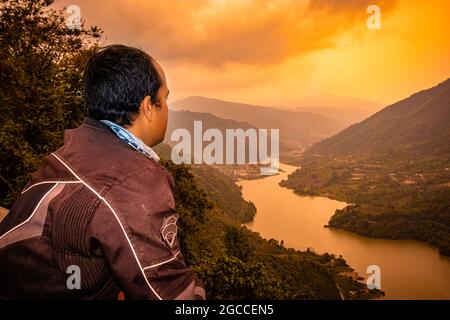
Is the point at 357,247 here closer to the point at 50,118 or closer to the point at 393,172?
the point at 50,118

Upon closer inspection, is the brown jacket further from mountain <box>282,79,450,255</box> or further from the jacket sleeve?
mountain <box>282,79,450,255</box>

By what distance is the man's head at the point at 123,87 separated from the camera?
1.19 metres

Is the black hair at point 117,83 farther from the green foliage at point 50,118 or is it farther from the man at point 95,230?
the green foliage at point 50,118

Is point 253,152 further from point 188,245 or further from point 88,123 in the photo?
point 88,123

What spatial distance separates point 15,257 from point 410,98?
224375 millimetres

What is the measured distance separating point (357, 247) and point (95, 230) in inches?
2736

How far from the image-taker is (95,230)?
0.91 meters

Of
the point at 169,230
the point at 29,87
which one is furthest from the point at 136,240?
the point at 29,87

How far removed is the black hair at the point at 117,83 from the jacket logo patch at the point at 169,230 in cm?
47

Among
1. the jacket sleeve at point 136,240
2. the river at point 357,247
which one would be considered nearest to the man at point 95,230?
the jacket sleeve at point 136,240

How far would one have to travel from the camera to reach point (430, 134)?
13988cm

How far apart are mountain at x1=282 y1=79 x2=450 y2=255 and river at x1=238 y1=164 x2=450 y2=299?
13.8ft
